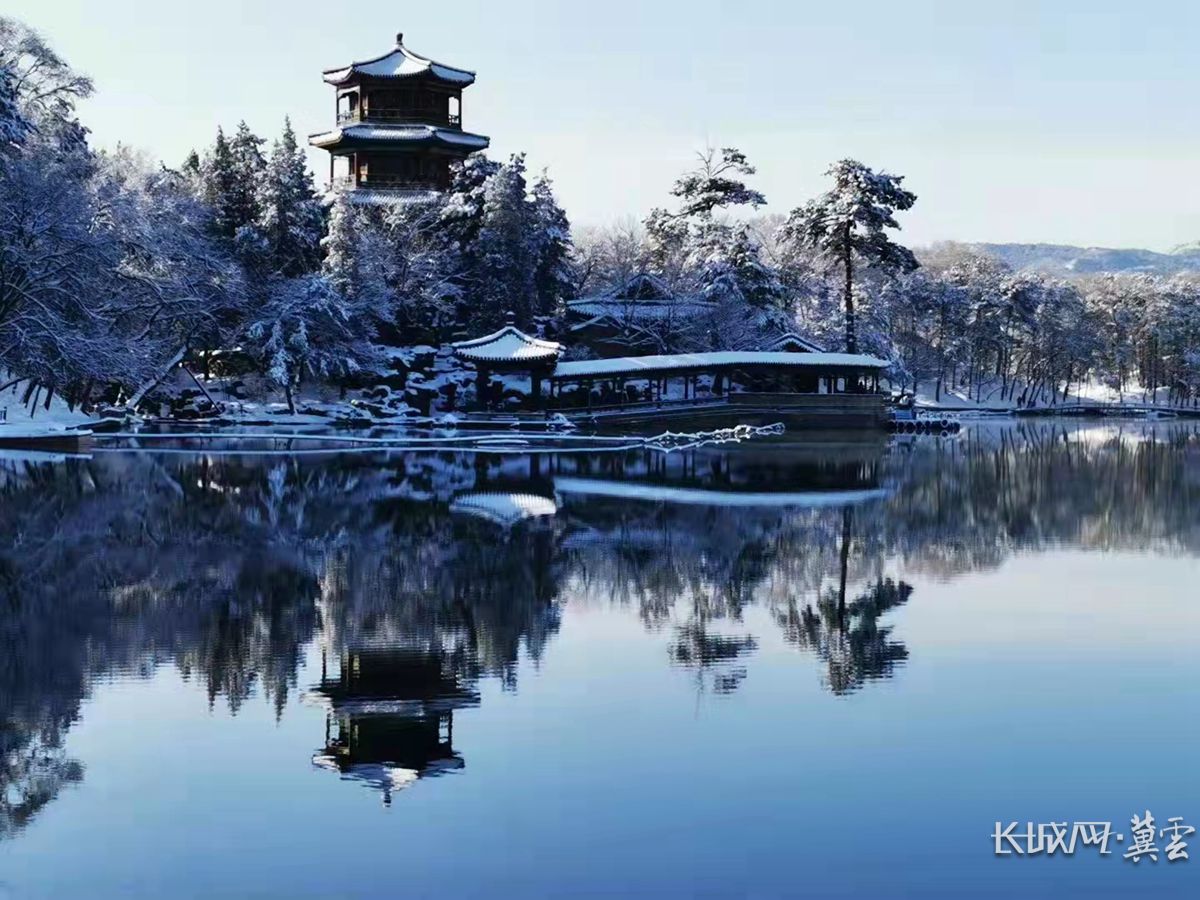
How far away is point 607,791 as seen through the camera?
9.07 m

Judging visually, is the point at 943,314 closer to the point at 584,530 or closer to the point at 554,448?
the point at 554,448

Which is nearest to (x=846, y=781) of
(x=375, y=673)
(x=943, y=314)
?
(x=375, y=673)

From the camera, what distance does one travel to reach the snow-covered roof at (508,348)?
168 feet

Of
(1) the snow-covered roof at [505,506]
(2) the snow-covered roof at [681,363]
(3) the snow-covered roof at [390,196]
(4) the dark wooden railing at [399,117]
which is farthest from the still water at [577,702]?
(4) the dark wooden railing at [399,117]

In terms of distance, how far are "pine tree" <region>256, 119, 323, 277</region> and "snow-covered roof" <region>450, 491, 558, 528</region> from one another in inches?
1195

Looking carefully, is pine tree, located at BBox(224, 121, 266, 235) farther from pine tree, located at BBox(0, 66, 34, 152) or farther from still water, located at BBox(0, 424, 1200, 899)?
still water, located at BBox(0, 424, 1200, 899)

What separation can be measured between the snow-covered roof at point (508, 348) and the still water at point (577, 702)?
27.5m

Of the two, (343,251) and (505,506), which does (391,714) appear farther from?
(343,251)

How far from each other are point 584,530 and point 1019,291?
7119 cm

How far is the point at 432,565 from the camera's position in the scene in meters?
18.1

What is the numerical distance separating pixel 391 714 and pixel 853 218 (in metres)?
54.7

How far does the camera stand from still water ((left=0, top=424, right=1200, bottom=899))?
789 cm

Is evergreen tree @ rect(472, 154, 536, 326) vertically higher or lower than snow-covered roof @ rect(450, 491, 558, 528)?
higher

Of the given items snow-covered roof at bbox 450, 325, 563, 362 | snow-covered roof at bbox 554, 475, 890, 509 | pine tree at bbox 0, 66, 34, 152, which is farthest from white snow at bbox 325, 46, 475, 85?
snow-covered roof at bbox 554, 475, 890, 509
